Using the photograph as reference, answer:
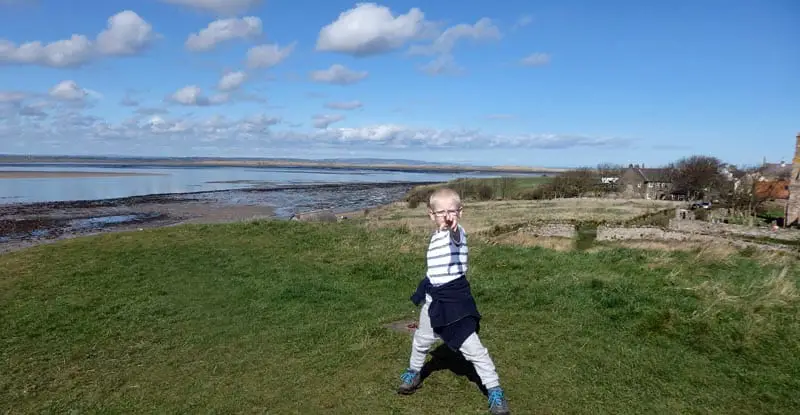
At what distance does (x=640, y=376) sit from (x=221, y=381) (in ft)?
16.4

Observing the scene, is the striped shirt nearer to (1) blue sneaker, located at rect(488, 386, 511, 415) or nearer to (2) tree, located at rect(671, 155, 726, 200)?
(1) blue sneaker, located at rect(488, 386, 511, 415)

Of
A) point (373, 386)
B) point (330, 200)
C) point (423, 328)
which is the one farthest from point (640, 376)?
point (330, 200)

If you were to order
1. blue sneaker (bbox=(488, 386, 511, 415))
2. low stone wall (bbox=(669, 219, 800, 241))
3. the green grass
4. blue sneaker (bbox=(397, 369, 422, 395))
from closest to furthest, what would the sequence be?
blue sneaker (bbox=(488, 386, 511, 415)), blue sneaker (bbox=(397, 369, 422, 395)), the green grass, low stone wall (bbox=(669, 219, 800, 241))

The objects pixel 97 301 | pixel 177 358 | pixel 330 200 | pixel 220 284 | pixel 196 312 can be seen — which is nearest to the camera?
pixel 177 358

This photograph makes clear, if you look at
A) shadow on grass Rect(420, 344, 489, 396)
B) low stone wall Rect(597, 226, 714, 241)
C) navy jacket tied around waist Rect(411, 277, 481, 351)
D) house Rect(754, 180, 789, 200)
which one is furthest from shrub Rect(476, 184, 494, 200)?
navy jacket tied around waist Rect(411, 277, 481, 351)

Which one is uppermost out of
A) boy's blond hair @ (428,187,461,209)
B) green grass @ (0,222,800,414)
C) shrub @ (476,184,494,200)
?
boy's blond hair @ (428,187,461,209)

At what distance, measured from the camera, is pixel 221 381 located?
6141 millimetres

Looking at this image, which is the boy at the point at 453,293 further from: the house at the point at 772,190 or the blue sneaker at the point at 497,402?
the house at the point at 772,190

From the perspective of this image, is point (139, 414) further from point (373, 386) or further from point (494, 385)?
point (494, 385)

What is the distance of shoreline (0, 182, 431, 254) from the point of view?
114 feet

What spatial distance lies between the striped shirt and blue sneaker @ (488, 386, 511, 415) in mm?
1185

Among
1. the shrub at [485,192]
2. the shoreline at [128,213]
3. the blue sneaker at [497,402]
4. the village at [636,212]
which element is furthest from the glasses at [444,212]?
the shrub at [485,192]

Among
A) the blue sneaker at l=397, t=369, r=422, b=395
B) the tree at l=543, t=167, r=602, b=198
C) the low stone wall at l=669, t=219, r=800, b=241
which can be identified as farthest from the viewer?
the tree at l=543, t=167, r=602, b=198

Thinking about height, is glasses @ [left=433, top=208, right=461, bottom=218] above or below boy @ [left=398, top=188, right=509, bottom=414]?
above
